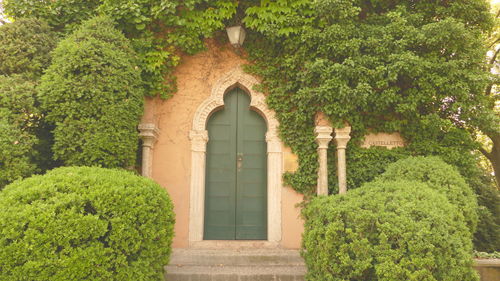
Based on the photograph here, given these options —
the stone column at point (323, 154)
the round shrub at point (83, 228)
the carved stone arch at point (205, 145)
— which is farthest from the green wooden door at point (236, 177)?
the round shrub at point (83, 228)

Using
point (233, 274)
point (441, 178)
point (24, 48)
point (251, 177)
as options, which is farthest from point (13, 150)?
point (441, 178)

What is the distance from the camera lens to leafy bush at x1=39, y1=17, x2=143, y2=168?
446 centimetres

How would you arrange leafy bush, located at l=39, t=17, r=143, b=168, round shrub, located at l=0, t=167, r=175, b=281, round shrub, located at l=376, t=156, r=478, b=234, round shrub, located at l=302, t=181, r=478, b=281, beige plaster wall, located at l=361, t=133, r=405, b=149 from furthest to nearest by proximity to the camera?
beige plaster wall, located at l=361, t=133, r=405, b=149 < leafy bush, located at l=39, t=17, r=143, b=168 < round shrub, located at l=376, t=156, r=478, b=234 < round shrub, located at l=302, t=181, r=478, b=281 < round shrub, located at l=0, t=167, r=175, b=281

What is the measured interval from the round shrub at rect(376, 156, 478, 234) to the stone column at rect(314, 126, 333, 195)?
84 centimetres

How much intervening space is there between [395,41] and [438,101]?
45.2 inches

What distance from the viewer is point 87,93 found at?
14.8ft

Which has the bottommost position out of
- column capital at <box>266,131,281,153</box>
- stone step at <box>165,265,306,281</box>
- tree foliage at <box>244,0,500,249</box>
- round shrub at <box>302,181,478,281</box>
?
stone step at <box>165,265,306,281</box>

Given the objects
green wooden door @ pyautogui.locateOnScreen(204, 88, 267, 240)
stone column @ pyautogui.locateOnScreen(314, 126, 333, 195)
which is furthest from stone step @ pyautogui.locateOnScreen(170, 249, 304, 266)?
stone column @ pyautogui.locateOnScreen(314, 126, 333, 195)

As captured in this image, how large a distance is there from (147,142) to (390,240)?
12.4 ft

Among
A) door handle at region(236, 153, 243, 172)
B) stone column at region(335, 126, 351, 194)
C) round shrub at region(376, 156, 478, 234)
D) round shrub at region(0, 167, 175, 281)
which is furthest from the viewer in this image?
door handle at region(236, 153, 243, 172)

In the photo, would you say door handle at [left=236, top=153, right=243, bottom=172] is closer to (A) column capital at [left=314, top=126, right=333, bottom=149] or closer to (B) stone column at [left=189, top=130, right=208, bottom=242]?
(B) stone column at [left=189, top=130, right=208, bottom=242]

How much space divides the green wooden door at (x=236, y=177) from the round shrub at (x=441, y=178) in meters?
1.97

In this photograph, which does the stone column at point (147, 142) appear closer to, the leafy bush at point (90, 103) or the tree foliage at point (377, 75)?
the leafy bush at point (90, 103)

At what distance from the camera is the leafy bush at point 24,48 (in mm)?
4895
